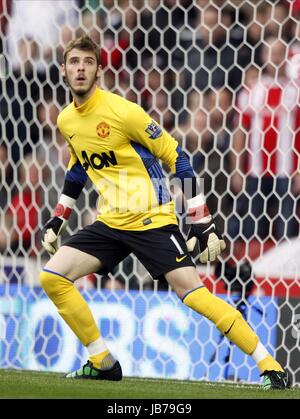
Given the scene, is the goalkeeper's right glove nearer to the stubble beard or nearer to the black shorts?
the black shorts

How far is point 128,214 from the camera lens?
18.8 ft

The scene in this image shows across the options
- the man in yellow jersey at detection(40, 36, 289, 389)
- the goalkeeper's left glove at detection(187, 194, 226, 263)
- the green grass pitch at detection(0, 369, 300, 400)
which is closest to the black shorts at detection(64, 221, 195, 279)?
the man in yellow jersey at detection(40, 36, 289, 389)

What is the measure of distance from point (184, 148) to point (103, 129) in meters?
1.65

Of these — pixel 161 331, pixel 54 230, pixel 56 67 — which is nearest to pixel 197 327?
pixel 161 331

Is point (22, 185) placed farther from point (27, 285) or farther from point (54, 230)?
point (54, 230)

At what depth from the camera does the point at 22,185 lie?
24.8 ft

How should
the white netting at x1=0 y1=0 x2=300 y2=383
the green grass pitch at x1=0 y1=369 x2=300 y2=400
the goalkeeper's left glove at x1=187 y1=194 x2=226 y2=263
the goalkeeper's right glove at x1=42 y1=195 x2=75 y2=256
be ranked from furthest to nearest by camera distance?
1. the white netting at x1=0 y1=0 x2=300 y2=383
2. the goalkeeper's right glove at x1=42 y1=195 x2=75 y2=256
3. the goalkeeper's left glove at x1=187 y1=194 x2=226 y2=263
4. the green grass pitch at x1=0 y1=369 x2=300 y2=400

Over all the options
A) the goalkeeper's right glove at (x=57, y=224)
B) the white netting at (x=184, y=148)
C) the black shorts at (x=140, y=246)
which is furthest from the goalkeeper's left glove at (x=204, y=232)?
the white netting at (x=184, y=148)

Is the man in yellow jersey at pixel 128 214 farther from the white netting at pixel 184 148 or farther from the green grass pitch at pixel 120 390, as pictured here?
the white netting at pixel 184 148

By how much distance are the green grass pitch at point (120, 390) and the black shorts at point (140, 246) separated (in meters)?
0.58

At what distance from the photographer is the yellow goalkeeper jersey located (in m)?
5.62

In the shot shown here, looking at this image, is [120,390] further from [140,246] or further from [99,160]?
[99,160]

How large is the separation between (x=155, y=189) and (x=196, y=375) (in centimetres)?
165

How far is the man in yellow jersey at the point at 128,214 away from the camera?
554 centimetres
